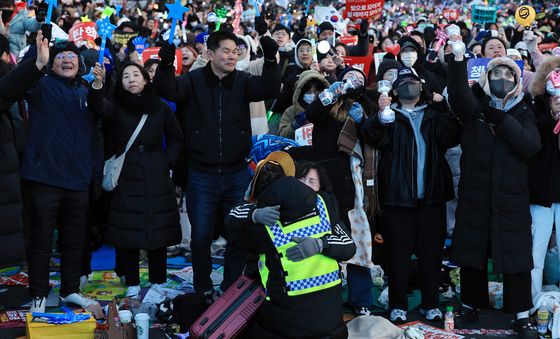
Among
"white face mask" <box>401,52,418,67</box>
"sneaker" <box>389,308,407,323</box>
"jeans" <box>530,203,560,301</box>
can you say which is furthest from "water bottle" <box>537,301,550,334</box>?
"white face mask" <box>401,52,418,67</box>

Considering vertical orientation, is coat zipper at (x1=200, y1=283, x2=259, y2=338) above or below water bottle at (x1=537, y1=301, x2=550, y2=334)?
above

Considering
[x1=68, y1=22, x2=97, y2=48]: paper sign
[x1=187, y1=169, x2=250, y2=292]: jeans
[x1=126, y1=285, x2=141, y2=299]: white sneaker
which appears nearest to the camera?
[x1=187, y1=169, x2=250, y2=292]: jeans

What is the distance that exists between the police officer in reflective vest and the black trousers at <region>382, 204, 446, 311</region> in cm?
135

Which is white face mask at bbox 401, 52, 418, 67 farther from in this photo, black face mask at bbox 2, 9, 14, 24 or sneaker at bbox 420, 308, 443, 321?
black face mask at bbox 2, 9, 14, 24

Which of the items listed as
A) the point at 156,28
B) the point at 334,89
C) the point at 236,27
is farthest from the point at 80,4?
the point at 334,89

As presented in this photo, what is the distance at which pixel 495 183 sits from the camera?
5.86 meters

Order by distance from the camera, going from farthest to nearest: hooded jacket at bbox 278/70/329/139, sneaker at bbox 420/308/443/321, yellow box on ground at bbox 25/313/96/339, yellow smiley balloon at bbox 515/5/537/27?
yellow smiley balloon at bbox 515/5/537/27
hooded jacket at bbox 278/70/329/139
sneaker at bbox 420/308/443/321
yellow box on ground at bbox 25/313/96/339

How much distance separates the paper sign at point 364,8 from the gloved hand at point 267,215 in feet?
20.6

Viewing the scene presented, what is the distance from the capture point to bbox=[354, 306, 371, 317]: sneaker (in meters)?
6.32

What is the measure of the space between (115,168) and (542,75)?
132 inches

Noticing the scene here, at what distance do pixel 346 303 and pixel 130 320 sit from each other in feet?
5.97

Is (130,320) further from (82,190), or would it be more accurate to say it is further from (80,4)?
(80,4)

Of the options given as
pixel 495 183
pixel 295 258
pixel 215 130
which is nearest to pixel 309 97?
pixel 215 130

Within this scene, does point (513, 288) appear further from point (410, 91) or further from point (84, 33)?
point (84, 33)
